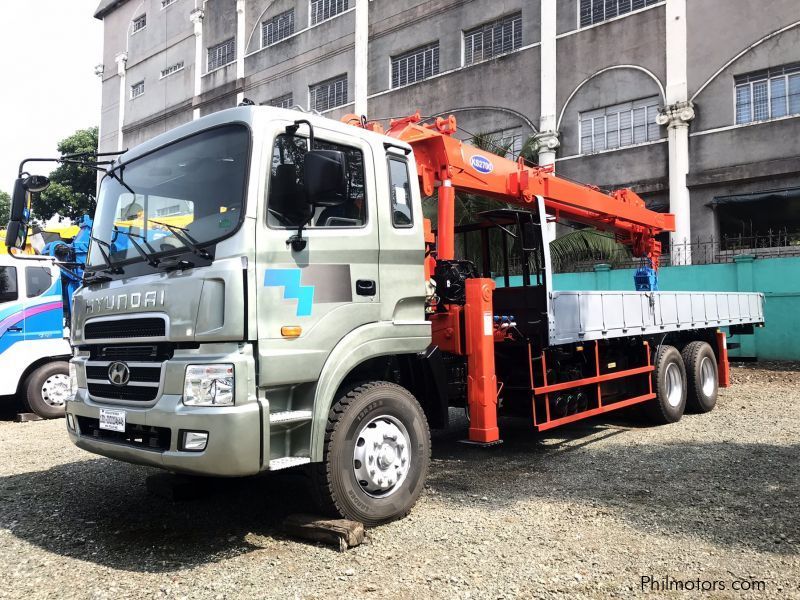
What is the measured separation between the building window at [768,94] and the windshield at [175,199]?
15.6 metres

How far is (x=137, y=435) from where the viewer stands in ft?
13.2

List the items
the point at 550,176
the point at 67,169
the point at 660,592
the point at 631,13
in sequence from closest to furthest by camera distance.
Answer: the point at 660,592
the point at 550,176
the point at 631,13
the point at 67,169

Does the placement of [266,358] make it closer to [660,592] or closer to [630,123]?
[660,592]

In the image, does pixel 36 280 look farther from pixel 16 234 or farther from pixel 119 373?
pixel 119 373

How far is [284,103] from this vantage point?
85.1ft

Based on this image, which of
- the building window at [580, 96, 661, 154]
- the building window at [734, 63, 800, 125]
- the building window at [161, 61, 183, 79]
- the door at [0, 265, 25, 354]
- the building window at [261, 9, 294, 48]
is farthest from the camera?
the building window at [161, 61, 183, 79]

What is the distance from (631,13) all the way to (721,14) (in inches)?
88.0

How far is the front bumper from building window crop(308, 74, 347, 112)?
2164cm

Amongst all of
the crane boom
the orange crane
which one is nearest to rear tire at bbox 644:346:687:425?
the orange crane

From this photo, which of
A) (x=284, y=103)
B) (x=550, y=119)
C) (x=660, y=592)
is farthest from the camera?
(x=284, y=103)

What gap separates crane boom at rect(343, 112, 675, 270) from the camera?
6027 millimetres

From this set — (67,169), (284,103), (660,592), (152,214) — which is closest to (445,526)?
(660,592)

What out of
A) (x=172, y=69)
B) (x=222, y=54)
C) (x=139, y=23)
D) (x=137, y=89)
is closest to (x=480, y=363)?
(x=222, y=54)

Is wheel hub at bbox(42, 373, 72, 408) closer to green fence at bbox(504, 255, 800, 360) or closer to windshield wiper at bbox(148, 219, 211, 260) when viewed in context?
windshield wiper at bbox(148, 219, 211, 260)
